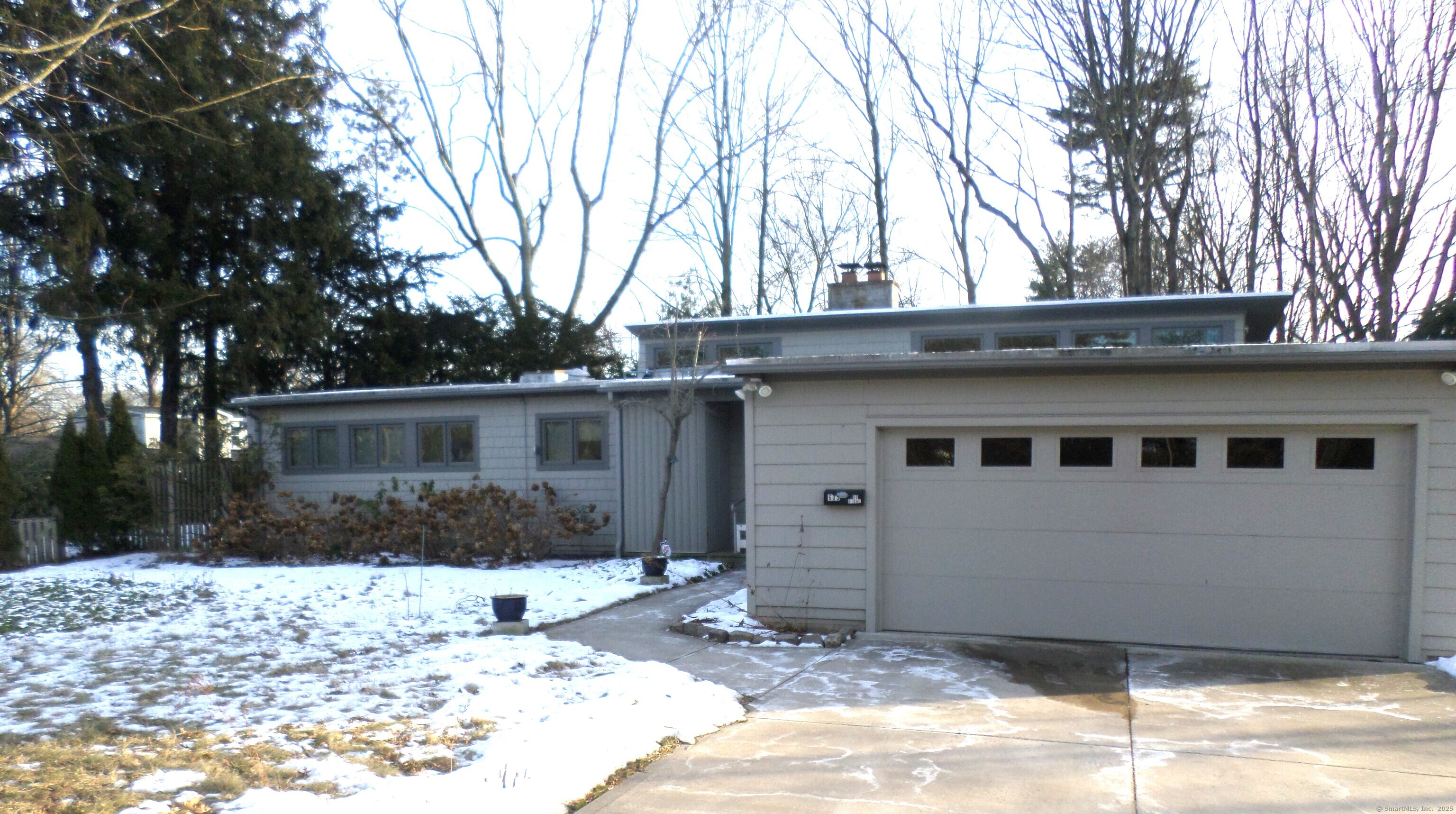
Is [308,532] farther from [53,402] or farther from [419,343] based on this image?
[53,402]

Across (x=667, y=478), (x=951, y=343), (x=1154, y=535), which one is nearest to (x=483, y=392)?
(x=667, y=478)

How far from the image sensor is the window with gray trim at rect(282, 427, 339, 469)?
1628 cm

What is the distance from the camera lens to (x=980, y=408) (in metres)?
8.36

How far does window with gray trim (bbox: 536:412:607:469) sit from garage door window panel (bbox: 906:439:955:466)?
677 centimetres

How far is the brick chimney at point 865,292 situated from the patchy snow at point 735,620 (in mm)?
8333

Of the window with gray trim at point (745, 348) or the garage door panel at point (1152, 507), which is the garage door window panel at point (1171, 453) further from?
the window with gray trim at point (745, 348)

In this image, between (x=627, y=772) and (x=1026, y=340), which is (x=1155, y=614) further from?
(x=1026, y=340)

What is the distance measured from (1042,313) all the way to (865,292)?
3480 mm

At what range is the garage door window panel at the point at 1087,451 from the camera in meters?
8.20

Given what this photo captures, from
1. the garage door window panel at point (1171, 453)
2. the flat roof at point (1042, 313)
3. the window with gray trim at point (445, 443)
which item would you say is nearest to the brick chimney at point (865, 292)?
the flat roof at point (1042, 313)

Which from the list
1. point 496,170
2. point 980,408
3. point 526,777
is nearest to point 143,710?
point 526,777

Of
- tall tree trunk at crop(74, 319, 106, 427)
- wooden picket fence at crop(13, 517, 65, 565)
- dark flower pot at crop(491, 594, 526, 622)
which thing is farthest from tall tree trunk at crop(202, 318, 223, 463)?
dark flower pot at crop(491, 594, 526, 622)

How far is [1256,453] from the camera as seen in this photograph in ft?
25.8

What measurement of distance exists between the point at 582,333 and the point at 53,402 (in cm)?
2569
